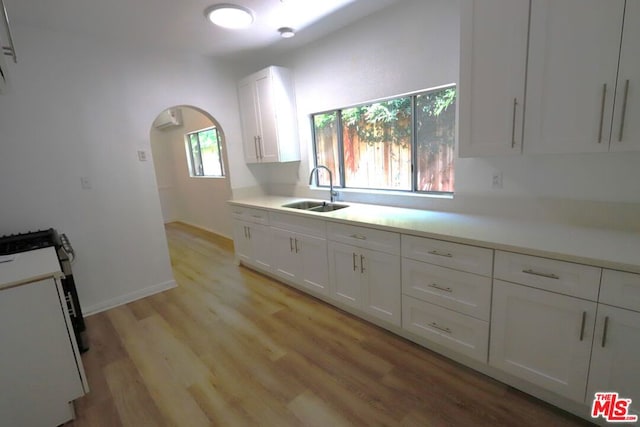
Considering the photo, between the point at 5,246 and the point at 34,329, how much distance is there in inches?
40.2

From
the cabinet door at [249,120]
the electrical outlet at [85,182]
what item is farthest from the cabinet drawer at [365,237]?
the electrical outlet at [85,182]

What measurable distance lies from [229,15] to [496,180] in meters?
2.42

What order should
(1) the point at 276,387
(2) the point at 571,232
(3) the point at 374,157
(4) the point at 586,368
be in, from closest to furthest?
1. (4) the point at 586,368
2. (2) the point at 571,232
3. (1) the point at 276,387
4. (3) the point at 374,157

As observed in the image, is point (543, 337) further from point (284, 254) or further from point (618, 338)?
point (284, 254)

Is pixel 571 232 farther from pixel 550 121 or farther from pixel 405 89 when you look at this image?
pixel 405 89

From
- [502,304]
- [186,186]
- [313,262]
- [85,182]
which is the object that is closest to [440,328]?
[502,304]

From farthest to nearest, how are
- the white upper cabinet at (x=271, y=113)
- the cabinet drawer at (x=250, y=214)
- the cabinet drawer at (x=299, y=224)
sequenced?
the white upper cabinet at (x=271, y=113) → the cabinet drawer at (x=250, y=214) → the cabinet drawer at (x=299, y=224)

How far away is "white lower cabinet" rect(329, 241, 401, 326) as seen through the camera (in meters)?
2.19

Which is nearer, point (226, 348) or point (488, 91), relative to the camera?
point (488, 91)

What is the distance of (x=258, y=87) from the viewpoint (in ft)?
11.6

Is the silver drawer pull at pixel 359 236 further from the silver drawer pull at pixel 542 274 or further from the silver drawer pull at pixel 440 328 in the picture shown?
the silver drawer pull at pixel 542 274

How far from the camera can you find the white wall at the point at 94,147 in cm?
252

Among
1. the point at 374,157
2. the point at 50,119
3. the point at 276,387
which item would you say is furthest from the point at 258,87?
the point at 276,387

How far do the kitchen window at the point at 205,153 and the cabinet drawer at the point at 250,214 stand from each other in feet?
5.80
